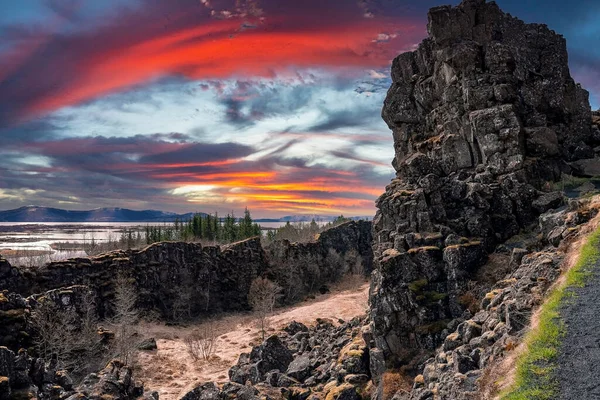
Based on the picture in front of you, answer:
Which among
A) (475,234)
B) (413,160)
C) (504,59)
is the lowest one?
(475,234)

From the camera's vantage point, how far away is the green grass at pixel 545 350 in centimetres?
1498

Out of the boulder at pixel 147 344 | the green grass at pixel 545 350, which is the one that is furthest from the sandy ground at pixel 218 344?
the green grass at pixel 545 350

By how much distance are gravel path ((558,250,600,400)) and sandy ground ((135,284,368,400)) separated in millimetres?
46621

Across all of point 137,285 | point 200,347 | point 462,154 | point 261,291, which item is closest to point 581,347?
point 462,154

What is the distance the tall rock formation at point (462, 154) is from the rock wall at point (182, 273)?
2503 inches

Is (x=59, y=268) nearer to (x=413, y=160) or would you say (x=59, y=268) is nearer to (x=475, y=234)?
(x=413, y=160)

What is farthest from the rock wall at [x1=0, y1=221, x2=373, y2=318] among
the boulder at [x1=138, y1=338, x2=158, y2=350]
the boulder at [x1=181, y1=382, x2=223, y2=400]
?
the boulder at [x1=181, y1=382, x2=223, y2=400]

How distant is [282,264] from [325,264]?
76.1ft

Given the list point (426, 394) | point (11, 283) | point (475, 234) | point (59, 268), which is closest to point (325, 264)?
point (59, 268)

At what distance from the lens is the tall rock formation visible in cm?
3653

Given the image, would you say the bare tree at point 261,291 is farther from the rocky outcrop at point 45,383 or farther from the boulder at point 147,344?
the rocky outcrop at point 45,383

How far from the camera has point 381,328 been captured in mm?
36406

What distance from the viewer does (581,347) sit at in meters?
16.9

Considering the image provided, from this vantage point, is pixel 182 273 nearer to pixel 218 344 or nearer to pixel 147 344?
pixel 218 344
